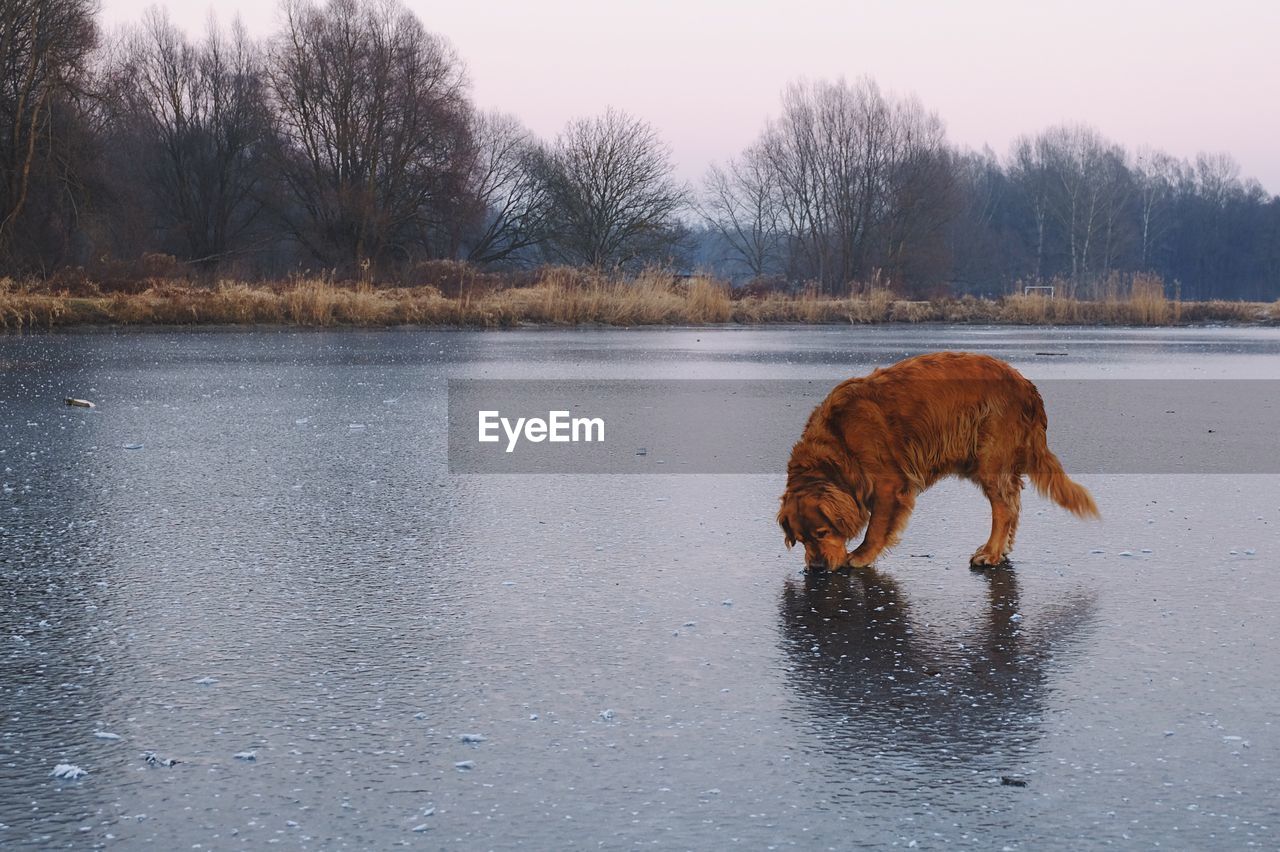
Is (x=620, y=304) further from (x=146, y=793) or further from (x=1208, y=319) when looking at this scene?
(x=146, y=793)

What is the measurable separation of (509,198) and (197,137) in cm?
1187

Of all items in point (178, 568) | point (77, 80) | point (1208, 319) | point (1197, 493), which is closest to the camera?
point (178, 568)

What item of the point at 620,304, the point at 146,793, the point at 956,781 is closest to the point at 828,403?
the point at 956,781

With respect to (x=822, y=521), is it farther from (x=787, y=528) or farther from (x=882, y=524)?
(x=882, y=524)

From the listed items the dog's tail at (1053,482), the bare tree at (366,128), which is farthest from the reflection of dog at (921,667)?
the bare tree at (366,128)

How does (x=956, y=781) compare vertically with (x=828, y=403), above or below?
below

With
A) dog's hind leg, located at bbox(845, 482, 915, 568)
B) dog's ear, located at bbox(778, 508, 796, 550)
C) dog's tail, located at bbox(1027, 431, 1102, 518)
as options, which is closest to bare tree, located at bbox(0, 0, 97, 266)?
dog's ear, located at bbox(778, 508, 796, 550)

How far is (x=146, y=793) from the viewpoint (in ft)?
8.80

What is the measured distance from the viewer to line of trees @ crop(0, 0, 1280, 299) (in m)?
30.2

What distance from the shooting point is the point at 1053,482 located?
5.22 meters

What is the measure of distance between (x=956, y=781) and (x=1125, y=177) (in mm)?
97597

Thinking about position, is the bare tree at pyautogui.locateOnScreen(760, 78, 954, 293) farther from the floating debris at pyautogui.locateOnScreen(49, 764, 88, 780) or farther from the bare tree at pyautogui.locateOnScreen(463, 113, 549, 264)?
the floating debris at pyautogui.locateOnScreen(49, 764, 88, 780)

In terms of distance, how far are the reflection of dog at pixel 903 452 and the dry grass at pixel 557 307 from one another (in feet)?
64.8

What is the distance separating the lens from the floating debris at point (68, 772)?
2777 mm
